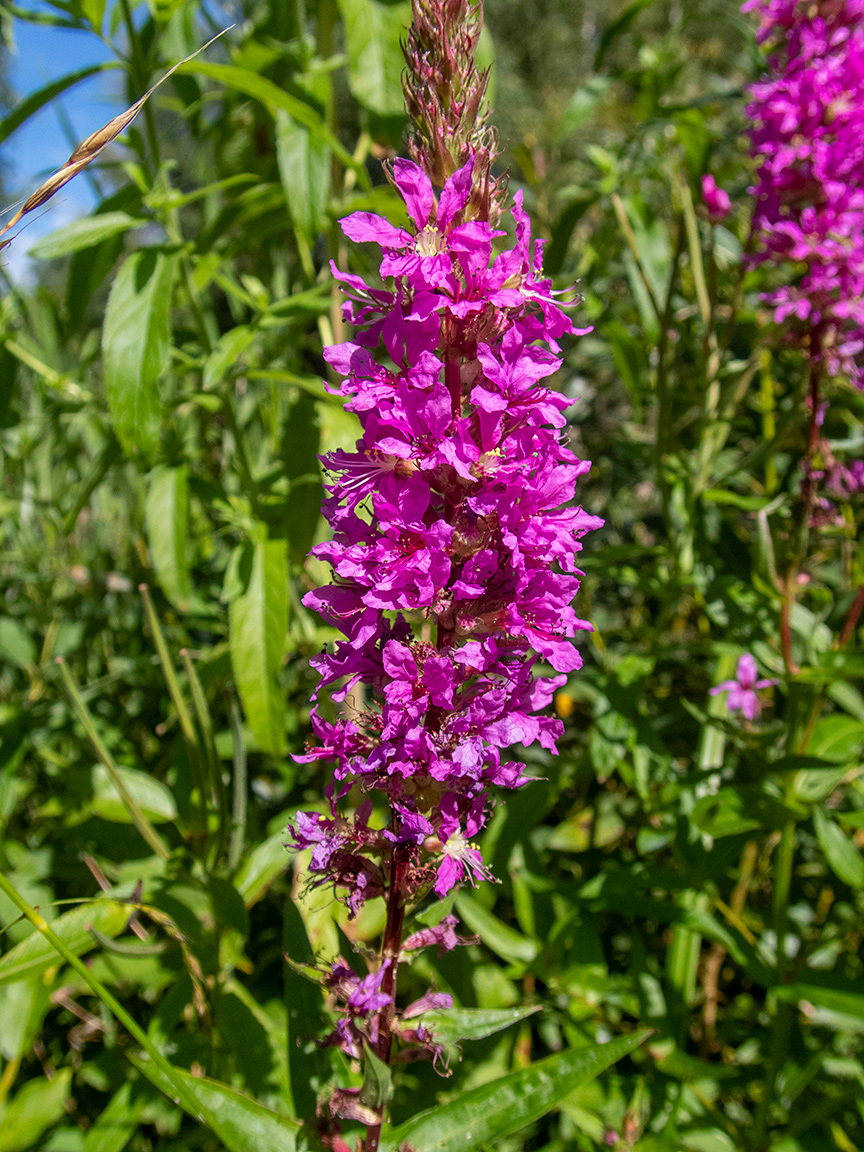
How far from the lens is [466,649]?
1080 mm

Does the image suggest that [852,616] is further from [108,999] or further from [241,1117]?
[108,999]

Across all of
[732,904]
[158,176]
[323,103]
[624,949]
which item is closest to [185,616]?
[158,176]

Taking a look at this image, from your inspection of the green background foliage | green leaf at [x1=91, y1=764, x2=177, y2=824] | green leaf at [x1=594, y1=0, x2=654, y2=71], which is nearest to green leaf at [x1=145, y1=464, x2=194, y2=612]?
the green background foliage

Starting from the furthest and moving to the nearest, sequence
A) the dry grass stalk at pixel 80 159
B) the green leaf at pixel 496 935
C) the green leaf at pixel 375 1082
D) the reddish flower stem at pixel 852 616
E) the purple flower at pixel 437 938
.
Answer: the reddish flower stem at pixel 852 616
the green leaf at pixel 496 935
the purple flower at pixel 437 938
the green leaf at pixel 375 1082
the dry grass stalk at pixel 80 159

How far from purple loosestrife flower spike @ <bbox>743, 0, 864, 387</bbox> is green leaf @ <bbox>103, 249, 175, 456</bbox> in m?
1.58

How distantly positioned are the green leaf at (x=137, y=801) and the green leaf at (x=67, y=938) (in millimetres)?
326

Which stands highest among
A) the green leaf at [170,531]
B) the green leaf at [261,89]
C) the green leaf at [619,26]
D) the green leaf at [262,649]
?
the green leaf at [619,26]

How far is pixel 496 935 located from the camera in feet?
6.60

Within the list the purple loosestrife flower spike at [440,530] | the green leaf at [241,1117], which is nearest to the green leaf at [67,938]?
the green leaf at [241,1117]

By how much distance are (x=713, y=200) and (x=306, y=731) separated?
1942mm

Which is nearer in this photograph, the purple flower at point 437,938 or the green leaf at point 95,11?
the purple flower at point 437,938

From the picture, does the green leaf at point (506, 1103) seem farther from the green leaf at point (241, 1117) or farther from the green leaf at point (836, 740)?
the green leaf at point (836, 740)

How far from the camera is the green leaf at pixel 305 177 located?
177 centimetres

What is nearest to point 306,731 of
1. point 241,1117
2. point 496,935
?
point 496,935
